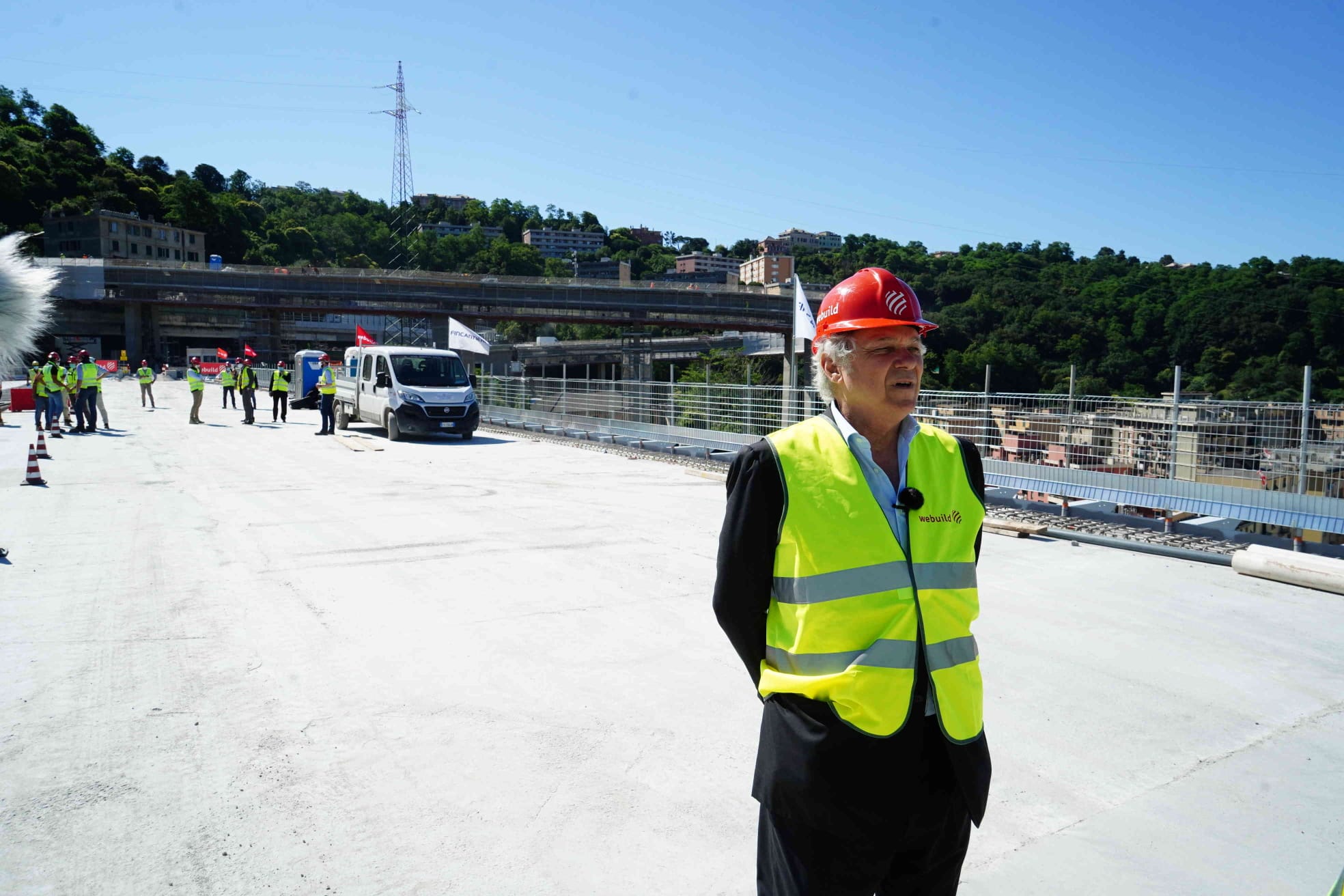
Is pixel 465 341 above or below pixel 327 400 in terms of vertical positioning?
above

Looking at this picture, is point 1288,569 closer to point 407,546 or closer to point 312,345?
point 407,546

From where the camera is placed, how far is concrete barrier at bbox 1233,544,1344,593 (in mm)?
7602

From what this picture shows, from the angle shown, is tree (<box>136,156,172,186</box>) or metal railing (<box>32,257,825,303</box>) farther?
tree (<box>136,156,172,186</box>)

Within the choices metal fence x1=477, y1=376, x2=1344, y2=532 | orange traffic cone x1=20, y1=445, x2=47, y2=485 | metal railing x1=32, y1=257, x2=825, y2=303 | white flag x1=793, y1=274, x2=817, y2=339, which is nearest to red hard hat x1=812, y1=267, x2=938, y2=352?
metal fence x1=477, y1=376, x2=1344, y2=532

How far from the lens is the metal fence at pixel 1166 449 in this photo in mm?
8844

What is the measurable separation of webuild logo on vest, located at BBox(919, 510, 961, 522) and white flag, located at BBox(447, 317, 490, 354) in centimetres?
2232

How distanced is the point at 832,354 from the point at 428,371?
20445 mm

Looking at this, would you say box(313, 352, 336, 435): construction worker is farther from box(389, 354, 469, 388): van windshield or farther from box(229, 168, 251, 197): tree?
box(229, 168, 251, 197): tree

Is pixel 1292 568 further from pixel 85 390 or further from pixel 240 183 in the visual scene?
pixel 240 183

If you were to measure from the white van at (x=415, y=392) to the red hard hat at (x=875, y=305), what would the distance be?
1928cm

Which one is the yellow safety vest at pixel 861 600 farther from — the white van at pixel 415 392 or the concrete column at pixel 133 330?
the concrete column at pixel 133 330

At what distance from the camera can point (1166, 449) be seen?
33.6ft

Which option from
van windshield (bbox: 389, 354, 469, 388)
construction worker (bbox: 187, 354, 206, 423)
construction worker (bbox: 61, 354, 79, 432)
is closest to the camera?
van windshield (bbox: 389, 354, 469, 388)

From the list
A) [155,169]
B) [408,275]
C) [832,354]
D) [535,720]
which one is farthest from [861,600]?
[155,169]
